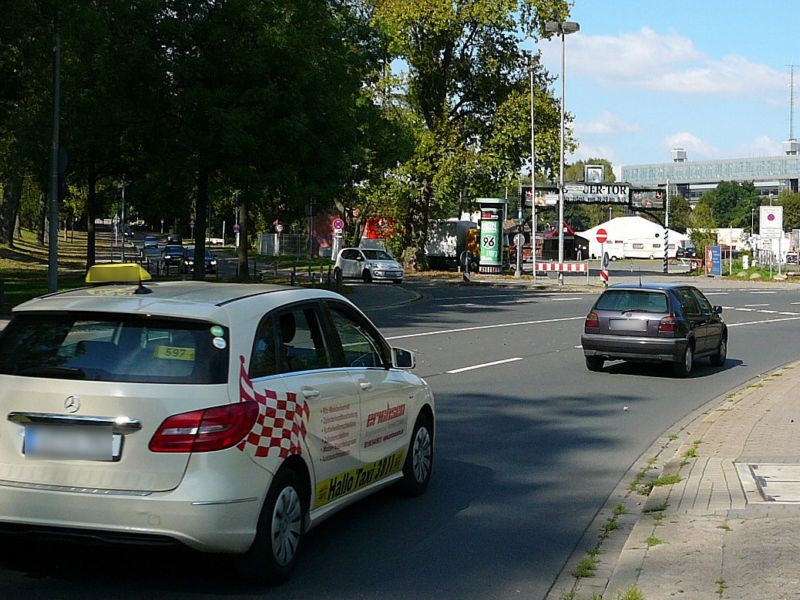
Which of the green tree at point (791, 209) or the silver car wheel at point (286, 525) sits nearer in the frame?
the silver car wheel at point (286, 525)

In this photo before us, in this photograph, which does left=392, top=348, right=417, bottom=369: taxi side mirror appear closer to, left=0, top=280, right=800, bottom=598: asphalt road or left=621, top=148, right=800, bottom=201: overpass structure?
left=0, top=280, right=800, bottom=598: asphalt road

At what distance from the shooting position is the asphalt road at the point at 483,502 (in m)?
6.27

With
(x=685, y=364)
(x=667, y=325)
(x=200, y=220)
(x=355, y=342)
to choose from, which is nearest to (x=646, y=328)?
(x=667, y=325)

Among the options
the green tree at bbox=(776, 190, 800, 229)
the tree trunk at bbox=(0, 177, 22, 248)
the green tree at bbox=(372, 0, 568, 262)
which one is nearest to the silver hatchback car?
the green tree at bbox=(372, 0, 568, 262)

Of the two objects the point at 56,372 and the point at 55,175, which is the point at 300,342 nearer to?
the point at 56,372

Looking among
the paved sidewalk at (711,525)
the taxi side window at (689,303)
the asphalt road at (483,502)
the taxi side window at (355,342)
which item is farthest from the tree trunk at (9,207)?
the taxi side window at (355,342)

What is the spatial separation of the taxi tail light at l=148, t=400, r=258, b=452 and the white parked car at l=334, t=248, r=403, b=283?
45966 millimetres

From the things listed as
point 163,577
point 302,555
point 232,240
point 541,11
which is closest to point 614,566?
point 302,555

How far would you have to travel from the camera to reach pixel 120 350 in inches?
231

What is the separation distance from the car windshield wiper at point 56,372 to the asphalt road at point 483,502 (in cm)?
115

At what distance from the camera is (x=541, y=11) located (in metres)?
62.6

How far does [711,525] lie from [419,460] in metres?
2.25

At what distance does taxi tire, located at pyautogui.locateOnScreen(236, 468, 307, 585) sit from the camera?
5941 millimetres

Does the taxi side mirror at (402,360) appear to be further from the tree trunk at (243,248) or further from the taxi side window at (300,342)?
the tree trunk at (243,248)
